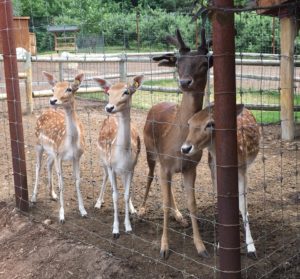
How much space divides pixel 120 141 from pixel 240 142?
1.08m

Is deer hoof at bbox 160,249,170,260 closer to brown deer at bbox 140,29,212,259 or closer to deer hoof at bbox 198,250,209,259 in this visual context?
brown deer at bbox 140,29,212,259

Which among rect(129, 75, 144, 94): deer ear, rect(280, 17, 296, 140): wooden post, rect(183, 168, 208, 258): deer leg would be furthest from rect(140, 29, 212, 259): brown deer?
rect(280, 17, 296, 140): wooden post

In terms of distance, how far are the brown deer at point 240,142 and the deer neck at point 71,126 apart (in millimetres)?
1359

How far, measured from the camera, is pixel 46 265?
4.30m

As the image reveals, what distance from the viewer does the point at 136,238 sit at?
4.57m

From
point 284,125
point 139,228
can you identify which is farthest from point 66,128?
point 284,125

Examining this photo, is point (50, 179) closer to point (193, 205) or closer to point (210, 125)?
point (193, 205)

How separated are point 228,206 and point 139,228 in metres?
1.81

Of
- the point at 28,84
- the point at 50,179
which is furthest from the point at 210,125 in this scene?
the point at 28,84

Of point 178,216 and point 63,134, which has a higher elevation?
point 63,134

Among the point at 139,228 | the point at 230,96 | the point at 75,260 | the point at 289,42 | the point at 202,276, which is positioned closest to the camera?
the point at 230,96

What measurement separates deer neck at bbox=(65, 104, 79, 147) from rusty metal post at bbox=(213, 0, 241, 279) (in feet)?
7.39

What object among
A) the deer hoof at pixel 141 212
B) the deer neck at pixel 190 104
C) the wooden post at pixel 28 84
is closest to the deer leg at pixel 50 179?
the deer hoof at pixel 141 212

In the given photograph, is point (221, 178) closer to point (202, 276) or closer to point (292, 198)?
point (202, 276)
